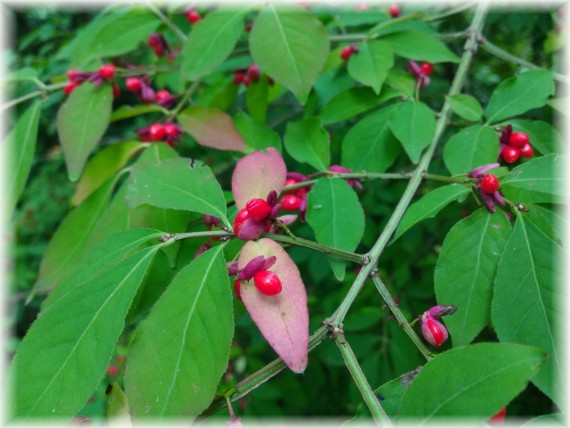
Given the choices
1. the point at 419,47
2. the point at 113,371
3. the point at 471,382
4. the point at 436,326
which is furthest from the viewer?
the point at 113,371

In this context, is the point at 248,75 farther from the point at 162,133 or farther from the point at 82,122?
the point at 82,122

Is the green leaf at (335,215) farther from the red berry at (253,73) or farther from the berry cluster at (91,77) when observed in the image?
the berry cluster at (91,77)

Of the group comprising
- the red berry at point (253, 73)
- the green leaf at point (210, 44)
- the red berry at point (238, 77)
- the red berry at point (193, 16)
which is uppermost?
the green leaf at point (210, 44)

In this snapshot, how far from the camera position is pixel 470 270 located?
90cm

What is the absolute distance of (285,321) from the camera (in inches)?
30.1

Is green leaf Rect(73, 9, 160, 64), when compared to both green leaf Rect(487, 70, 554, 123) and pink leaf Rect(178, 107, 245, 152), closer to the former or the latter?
pink leaf Rect(178, 107, 245, 152)

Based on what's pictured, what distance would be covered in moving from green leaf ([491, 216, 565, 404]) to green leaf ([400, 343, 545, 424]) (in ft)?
0.57

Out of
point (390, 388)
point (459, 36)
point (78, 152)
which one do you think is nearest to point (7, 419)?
point (390, 388)

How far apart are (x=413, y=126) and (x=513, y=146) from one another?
0.23m

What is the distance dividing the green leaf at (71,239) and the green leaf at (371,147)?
61 cm

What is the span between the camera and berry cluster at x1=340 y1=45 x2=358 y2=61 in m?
1.47

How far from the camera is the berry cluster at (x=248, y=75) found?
1566mm

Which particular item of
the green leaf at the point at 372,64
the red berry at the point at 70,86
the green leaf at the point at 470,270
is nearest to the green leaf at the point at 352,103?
the green leaf at the point at 372,64

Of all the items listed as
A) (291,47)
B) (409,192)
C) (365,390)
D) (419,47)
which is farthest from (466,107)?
(365,390)
